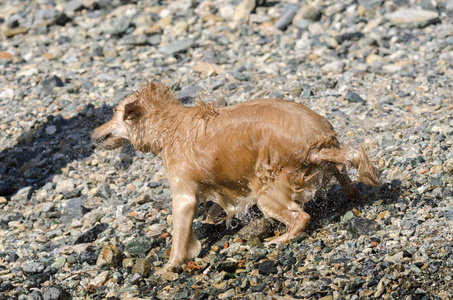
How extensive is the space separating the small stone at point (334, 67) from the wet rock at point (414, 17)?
235cm

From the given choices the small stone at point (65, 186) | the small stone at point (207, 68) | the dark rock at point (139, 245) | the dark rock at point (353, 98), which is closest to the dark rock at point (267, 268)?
the dark rock at point (139, 245)

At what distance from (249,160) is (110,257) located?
2004 millimetres

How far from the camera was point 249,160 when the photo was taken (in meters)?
6.19

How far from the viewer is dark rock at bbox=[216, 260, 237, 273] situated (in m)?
6.04

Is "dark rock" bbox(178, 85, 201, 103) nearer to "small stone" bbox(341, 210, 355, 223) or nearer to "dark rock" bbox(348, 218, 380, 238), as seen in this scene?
"small stone" bbox(341, 210, 355, 223)

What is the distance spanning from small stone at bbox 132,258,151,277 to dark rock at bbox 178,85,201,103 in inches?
179

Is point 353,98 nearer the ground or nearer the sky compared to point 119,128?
nearer the ground

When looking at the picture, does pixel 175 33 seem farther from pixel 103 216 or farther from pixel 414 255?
pixel 414 255

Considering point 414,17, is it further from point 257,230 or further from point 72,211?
point 72,211

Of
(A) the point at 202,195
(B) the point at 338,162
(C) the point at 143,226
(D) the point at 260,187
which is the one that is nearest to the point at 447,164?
(B) the point at 338,162

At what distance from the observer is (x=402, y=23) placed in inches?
488

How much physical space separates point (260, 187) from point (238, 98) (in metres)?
4.11

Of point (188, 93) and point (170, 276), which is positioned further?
point (188, 93)

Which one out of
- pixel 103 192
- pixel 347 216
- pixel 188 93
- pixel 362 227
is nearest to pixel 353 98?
pixel 188 93
